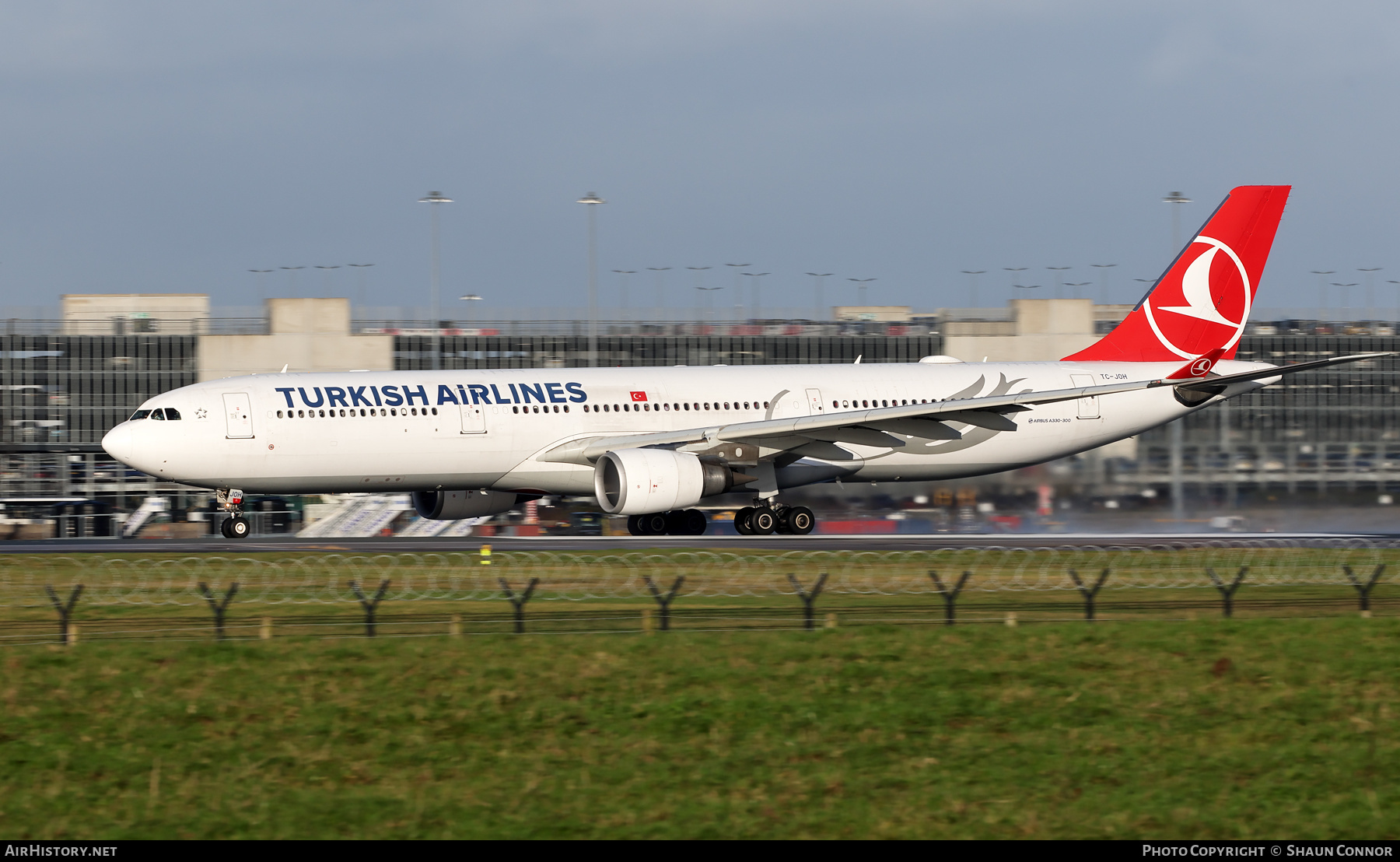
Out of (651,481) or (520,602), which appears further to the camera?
(651,481)

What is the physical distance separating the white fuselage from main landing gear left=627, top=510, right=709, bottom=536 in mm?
2702

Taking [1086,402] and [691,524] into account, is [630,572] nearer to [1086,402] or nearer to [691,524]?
[691,524]

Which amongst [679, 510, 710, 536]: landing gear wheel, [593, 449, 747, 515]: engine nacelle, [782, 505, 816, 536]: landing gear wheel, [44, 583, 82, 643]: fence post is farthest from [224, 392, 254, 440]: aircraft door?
Answer: [782, 505, 816, 536]: landing gear wheel

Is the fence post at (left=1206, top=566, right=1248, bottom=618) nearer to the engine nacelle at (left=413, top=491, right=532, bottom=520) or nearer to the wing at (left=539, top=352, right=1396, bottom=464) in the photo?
the wing at (left=539, top=352, right=1396, bottom=464)

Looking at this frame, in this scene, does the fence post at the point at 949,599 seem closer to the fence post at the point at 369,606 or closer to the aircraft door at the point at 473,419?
the fence post at the point at 369,606

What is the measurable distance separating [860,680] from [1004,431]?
21866mm

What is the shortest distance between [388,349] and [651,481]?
159ft

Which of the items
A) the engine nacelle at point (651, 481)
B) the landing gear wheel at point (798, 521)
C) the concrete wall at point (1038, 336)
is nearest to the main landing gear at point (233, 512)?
the engine nacelle at point (651, 481)

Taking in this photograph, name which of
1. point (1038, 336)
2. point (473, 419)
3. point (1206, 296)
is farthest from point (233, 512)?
point (1038, 336)

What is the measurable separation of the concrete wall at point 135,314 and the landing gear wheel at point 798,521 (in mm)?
58011

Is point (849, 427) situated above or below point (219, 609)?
above

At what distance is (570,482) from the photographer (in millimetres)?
40125

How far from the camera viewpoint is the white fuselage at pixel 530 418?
3822 cm

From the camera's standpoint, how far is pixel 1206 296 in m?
45.3
